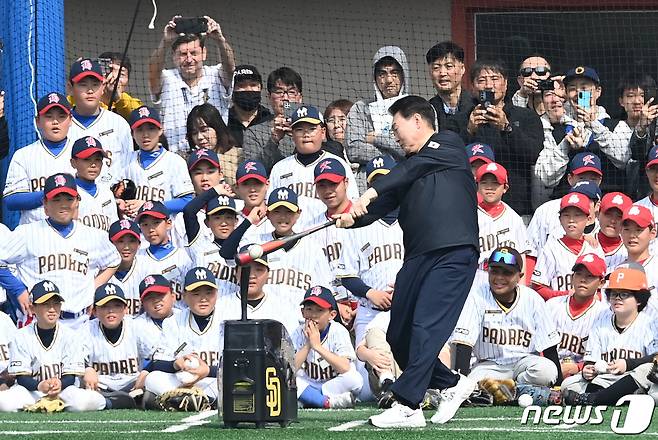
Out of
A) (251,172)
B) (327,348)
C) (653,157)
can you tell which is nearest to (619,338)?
(653,157)

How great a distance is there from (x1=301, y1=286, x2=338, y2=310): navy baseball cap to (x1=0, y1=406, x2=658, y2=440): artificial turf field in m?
0.83

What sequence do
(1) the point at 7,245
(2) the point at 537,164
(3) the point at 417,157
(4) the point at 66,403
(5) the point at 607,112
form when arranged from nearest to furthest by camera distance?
(3) the point at 417,157, (4) the point at 66,403, (1) the point at 7,245, (2) the point at 537,164, (5) the point at 607,112

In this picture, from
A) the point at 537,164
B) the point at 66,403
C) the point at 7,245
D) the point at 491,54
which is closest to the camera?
the point at 66,403

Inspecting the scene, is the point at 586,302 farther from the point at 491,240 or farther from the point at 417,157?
the point at 417,157

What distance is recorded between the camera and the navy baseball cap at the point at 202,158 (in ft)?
34.2

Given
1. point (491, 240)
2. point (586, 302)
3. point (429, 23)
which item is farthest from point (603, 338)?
point (429, 23)

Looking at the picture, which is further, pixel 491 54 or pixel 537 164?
pixel 491 54

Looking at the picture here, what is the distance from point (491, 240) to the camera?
10039 mm

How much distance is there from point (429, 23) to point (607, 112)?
6.90 ft

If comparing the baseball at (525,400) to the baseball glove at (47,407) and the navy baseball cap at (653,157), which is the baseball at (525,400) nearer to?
the navy baseball cap at (653,157)

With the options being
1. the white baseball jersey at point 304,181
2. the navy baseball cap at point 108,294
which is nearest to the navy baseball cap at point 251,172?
the white baseball jersey at point 304,181

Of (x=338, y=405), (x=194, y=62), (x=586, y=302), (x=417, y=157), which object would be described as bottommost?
(x=338, y=405)

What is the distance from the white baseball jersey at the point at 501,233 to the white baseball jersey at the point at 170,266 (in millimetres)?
2066

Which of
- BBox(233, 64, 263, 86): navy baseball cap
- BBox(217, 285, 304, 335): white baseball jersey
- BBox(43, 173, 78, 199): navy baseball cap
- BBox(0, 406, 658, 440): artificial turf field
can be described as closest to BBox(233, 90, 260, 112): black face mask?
BBox(233, 64, 263, 86): navy baseball cap
